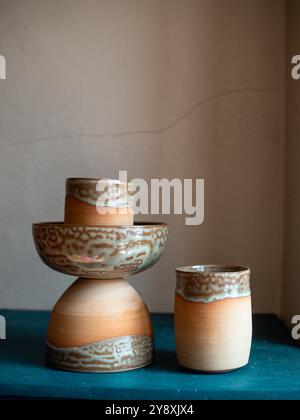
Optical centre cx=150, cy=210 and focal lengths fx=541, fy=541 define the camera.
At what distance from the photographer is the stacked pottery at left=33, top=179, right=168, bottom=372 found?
61 cm

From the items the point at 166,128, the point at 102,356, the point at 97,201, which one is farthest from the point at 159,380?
the point at 166,128

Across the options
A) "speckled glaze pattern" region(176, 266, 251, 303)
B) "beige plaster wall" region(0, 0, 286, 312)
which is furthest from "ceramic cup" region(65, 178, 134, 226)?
"beige plaster wall" region(0, 0, 286, 312)

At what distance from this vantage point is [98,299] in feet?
2.11

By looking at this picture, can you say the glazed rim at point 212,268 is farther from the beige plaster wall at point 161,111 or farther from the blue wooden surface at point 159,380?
the beige plaster wall at point 161,111

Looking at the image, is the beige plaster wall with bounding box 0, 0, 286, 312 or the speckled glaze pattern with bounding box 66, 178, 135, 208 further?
the beige plaster wall with bounding box 0, 0, 286, 312

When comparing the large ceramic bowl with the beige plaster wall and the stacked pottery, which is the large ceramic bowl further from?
the beige plaster wall

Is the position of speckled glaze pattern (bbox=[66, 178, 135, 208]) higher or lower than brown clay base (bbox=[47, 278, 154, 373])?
higher

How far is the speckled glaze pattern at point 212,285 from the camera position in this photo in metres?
0.60

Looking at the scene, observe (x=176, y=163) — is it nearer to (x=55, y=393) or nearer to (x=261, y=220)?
(x=261, y=220)

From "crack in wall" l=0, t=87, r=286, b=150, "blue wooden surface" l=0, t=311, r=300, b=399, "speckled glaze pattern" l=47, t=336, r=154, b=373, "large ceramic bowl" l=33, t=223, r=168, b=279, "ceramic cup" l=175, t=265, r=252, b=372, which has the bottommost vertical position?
"blue wooden surface" l=0, t=311, r=300, b=399

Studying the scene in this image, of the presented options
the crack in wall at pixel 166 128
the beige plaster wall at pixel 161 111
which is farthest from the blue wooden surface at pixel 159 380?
the crack in wall at pixel 166 128

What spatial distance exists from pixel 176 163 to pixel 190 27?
0.24 metres

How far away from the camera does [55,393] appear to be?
1.86 feet

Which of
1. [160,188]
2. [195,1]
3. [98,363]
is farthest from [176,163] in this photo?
[98,363]
